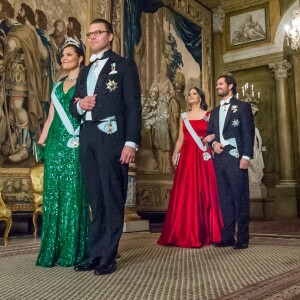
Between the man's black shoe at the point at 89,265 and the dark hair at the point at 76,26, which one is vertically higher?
the dark hair at the point at 76,26

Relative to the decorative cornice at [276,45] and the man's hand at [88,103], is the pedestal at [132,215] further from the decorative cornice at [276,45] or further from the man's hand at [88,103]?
the decorative cornice at [276,45]

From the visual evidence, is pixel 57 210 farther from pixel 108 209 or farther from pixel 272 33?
pixel 272 33

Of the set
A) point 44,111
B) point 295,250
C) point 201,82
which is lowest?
point 295,250

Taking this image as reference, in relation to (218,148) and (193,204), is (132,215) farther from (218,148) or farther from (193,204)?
(218,148)

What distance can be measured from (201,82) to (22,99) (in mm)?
5669

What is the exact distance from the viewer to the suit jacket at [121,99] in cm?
264

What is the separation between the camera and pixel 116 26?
24.0ft

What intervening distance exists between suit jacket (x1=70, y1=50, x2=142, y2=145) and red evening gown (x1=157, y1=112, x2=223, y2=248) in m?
1.81

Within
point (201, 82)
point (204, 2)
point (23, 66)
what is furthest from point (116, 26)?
point (204, 2)

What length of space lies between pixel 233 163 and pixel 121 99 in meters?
1.70

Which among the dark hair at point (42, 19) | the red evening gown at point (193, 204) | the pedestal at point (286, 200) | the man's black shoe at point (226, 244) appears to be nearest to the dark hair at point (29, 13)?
the dark hair at point (42, 19)

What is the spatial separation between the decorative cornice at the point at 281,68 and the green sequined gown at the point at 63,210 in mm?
8542

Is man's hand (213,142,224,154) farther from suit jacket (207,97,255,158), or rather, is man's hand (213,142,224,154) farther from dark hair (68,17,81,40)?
dark hair (68,17,81,40)

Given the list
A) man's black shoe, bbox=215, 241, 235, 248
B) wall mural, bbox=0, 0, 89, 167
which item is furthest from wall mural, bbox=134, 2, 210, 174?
man's black shoe, bbox=215, 241, 235, 248
